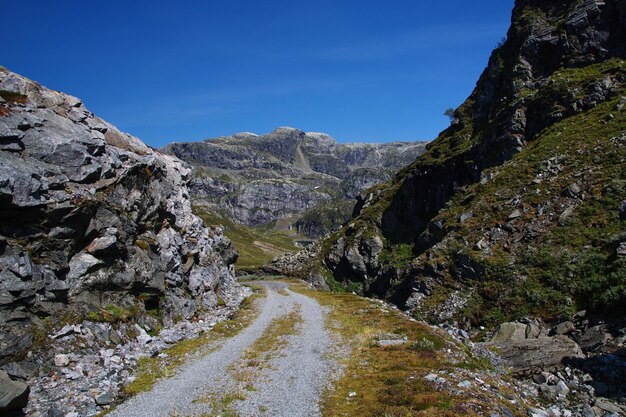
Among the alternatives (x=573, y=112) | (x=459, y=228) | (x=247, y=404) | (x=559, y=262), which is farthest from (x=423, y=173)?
(x=247, y=404)

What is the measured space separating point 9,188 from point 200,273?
26319mm

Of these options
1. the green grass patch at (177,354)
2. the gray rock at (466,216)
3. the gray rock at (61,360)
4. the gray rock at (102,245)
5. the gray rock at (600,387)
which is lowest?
the green grass patch at (177,354)

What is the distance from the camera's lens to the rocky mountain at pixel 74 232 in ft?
72.4

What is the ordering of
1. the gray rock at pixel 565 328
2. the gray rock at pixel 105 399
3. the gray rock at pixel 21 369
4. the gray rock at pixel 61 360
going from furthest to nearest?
the gray rock at pixel 565 328 → the gray rock at pixel 61 360 → the gray rock at pixel 21 369 → the gray rock at pixel 105 399

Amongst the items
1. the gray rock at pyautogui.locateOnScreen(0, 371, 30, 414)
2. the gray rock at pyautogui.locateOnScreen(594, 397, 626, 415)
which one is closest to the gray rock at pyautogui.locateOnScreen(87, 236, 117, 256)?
the gray rock at pyautogui.locateOnScreen(0, 371, 30, 414)

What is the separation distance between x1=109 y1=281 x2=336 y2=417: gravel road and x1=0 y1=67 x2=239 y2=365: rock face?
26.2ft

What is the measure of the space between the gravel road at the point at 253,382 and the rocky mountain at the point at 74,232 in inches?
224

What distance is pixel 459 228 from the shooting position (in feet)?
152

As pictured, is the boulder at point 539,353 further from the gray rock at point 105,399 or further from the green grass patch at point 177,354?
the gray rock at point 105,399

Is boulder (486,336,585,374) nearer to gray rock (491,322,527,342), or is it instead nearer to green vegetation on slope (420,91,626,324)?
gray rock (491,322,527,342)

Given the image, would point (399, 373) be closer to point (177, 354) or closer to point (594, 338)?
point (594, 338)

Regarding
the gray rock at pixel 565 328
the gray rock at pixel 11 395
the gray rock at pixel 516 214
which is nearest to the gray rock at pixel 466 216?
the gray rock at pixel 516 214

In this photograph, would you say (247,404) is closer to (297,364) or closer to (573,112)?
(297,364)

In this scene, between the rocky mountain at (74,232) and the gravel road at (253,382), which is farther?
the rocky mountain at (74,232)
